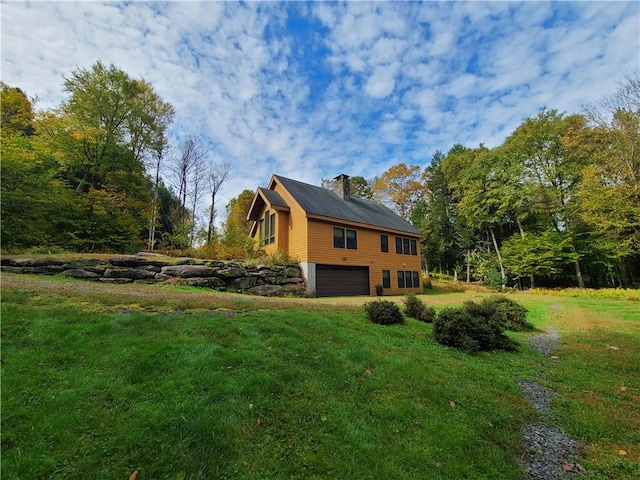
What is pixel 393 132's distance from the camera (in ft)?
57.1

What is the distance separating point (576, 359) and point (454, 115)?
12512 millimetres

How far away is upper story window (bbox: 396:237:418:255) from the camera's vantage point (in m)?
21.9

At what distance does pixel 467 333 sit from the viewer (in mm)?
6562

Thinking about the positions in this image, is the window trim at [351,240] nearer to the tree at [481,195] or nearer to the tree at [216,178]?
the tree at [216,178]

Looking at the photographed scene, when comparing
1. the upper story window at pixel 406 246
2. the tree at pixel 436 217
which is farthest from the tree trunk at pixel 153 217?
the tree at pixel 436 217

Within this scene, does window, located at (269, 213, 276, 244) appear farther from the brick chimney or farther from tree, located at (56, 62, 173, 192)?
tree, located at (56, 62, 173, 192)

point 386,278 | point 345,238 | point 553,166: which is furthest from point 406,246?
point 553,166

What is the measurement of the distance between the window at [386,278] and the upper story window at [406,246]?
2193 mm

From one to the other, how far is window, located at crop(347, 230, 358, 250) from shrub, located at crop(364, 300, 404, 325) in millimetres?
10232

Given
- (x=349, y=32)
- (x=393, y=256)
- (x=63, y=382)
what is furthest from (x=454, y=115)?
(x=63, y=382)

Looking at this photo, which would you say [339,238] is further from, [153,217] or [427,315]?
[153,217]

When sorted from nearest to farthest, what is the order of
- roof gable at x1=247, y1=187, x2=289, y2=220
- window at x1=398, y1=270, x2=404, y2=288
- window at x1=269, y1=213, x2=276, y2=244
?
roof gable at x1=247, y1=187, x2=289, y2=220 < window at x1=269, y1=213, x2=276, y2=244 < window at x1=398, y1=270, x2=404, y2=288

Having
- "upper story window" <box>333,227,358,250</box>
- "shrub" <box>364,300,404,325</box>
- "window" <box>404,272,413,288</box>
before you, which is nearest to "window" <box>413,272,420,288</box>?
"window" <box>404,272,413,288</box>

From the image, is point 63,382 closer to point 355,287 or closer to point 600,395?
point 600,395
